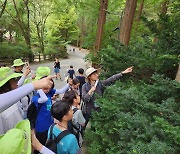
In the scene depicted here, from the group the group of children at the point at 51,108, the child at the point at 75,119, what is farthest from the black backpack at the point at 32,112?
the child at the point at 75,119

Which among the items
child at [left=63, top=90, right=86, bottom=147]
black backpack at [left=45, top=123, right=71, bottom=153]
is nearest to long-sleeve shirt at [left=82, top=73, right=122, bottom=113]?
child at [left=63, top=90, right=86, bottom=147]

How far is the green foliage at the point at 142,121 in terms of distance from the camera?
98.9 inches

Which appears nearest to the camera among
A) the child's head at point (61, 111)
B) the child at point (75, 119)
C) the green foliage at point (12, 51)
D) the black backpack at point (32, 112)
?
the child's head at point (61, 111)

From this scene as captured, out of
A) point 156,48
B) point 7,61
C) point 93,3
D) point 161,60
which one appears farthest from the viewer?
point 7,61

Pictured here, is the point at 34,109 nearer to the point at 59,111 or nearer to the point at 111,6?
the point at 59,111

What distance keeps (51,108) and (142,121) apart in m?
1.18

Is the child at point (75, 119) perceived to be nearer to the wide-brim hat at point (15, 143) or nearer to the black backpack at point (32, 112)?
the black backpack at point (32, 112)

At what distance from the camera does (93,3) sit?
1520 centimetres

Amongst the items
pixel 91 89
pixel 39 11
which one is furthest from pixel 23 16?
pixel 91 89

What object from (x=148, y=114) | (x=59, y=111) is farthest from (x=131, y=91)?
(x=59, y=111)

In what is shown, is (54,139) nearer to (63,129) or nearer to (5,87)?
(63,129)

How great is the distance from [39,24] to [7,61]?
901 centimetres

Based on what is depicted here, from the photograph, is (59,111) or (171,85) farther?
(171,85)

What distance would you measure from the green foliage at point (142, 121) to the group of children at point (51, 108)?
41cm
